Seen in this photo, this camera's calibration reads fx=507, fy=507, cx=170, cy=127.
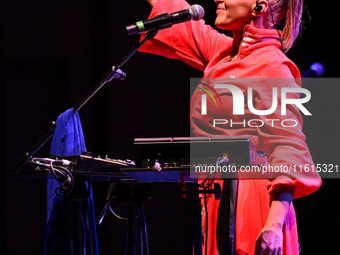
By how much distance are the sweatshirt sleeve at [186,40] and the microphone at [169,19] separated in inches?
15.5

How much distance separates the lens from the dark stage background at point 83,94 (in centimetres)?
347

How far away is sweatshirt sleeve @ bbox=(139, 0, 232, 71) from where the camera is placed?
2.18m

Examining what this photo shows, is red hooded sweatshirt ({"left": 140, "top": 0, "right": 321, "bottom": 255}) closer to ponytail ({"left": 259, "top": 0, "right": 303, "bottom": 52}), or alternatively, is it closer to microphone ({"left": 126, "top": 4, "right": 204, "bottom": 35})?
ponytail ({"left": 259, "top": 0, "right": 303, "bottom": 52})

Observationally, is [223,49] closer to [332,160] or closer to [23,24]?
[332,160]

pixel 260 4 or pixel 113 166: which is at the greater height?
pixel 260 4

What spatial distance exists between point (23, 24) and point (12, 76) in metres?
0.39

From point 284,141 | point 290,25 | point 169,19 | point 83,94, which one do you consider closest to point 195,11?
point 169,19

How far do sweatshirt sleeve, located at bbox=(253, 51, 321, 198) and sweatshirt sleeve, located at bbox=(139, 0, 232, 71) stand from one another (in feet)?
1.67

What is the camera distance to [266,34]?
1.84m

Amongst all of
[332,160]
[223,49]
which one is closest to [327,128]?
[332,160]

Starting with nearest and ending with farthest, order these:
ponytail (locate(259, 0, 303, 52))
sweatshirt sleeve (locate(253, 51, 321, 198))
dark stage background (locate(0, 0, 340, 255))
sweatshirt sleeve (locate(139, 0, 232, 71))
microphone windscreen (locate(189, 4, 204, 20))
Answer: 1. sweatshirt sleeve (locate(253, 51, 321, 198))
2. microphone windscreen (locate(189, 4, 204, 20))
3. ponytail (locate(259, 0, 303, 52))
4. sweatshirt sleeve (locate(139, 0, 232, 71))
5. dark stage background (locate(0, 0, 340, 255))

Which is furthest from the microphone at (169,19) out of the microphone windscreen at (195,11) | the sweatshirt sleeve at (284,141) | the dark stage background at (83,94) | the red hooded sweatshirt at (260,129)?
the dark stage background at (83,94)

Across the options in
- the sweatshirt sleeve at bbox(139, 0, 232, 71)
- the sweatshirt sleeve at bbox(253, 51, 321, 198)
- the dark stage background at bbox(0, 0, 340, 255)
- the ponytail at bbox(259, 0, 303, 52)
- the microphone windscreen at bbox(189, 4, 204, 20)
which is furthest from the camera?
the dark stage background at bbox(0, 0, 340, 255)

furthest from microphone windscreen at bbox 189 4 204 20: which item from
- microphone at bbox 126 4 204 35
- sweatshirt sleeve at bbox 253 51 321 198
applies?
sweatshirt sleeve at bbox 253 51 321 198
